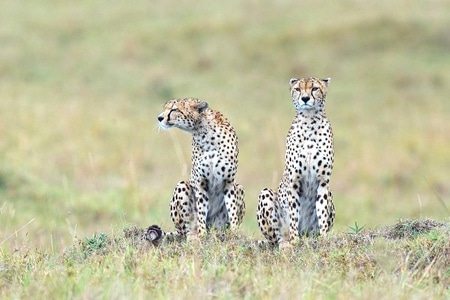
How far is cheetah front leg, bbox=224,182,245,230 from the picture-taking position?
21.9 ft

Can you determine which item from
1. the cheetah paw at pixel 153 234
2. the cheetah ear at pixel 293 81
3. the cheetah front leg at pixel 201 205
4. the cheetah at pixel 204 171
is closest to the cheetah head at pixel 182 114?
the cheetah at pixel 204 171

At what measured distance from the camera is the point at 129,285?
14.9 ft

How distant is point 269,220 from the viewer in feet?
20.9

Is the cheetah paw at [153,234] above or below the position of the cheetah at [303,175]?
below

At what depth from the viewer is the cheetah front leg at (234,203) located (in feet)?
21.9

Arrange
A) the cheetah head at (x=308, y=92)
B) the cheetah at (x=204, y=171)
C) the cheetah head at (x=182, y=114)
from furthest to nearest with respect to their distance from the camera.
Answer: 1. the cheetah at (x=204, y=171)
2. the cheetah head at (x=182, y=114)
3. the cheetah head at (x=308, y=92)

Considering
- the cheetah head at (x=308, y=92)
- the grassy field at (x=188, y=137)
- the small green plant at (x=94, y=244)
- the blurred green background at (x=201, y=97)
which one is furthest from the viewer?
the blurred green background at (x=201, y=97)

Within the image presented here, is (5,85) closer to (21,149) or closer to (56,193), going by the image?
(21,149)

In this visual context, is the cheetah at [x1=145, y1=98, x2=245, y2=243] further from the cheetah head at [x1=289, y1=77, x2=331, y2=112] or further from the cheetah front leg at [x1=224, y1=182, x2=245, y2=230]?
the cheetah head at [x1=289, y1=77, x2=331, y2=112]

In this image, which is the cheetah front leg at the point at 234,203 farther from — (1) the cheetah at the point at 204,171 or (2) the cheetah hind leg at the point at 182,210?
(2) the cheetah hind leg at the point at 182,210

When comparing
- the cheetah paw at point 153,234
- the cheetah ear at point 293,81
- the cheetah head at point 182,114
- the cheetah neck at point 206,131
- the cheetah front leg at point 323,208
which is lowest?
the cheetah paw at point 153,234

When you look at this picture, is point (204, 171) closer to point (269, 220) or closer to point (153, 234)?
point (269, 220)

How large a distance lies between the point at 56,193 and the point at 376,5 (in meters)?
12.2

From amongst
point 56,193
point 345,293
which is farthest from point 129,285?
point 56,193
